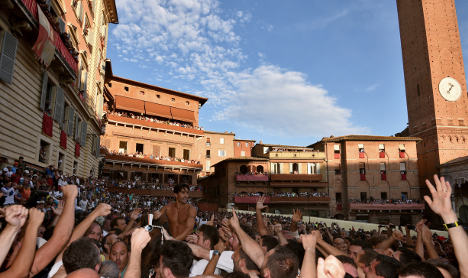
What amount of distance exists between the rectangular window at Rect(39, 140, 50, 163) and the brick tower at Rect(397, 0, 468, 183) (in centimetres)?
4324

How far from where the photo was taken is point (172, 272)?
281 centimetres

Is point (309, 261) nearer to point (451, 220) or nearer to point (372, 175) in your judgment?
point (451, 220)

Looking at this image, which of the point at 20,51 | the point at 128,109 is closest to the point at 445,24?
the point at 128,109

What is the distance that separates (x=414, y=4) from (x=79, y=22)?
4344 centimetres

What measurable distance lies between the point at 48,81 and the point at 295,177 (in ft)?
117

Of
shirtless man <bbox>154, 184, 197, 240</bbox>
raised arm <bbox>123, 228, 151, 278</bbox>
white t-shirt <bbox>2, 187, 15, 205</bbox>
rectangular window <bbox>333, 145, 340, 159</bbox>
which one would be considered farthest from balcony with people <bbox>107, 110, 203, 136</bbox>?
raised arm <bbox>123, 228, 151, 278</bbox>

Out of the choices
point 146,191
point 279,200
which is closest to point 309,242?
point 146,191

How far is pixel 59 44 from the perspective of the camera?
13.1m

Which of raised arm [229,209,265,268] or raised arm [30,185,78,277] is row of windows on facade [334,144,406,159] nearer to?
raised arm [229,209,265,268]

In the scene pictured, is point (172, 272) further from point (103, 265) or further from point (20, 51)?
point (20, 51)

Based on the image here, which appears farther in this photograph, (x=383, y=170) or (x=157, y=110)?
(x=383, y=170)

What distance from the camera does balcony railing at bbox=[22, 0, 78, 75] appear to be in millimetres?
10317

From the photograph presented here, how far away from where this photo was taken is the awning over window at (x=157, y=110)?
148 ft

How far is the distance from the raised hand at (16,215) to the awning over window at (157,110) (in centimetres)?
4336
